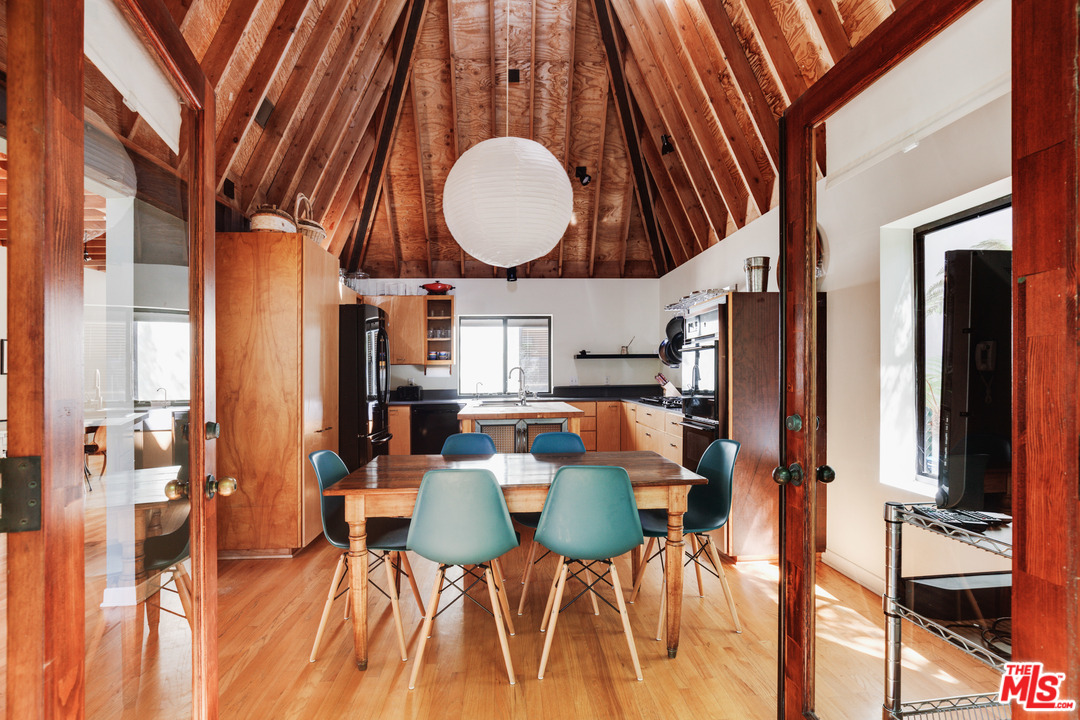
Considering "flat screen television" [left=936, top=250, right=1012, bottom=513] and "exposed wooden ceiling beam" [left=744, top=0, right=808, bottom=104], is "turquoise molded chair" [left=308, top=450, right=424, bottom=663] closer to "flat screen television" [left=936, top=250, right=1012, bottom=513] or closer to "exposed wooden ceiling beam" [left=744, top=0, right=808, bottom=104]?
"flat screen television" [left=936, top=250, right=1012, bottom=513]

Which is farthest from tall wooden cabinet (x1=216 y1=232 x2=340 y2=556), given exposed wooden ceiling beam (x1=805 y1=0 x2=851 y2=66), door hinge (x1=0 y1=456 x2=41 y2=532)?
exposed wooden ceiling beam (x1=805 y1=0 x2=851 y2=66)

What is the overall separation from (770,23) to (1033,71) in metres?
2.61

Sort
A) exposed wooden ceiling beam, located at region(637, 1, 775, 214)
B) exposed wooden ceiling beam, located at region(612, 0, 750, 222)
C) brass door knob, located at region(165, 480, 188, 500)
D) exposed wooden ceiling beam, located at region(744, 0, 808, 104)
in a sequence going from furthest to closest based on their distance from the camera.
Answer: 1. exposed wooden ceiling beam, located at region(612, 0, 750, 222)
2. exposed wooden ceiling beam, located at region(637, 1, 775, 214)
3. exposed wooden ceiling beam, located at region(744, 0, 808, 104)
4. brass door knob, located at region(165, 480, 188, 500)

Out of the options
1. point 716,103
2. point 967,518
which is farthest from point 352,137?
point 967,518

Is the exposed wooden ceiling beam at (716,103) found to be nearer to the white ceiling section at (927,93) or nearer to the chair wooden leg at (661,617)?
the white ceiling section at (927,93)

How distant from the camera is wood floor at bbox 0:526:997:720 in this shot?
4.28ft

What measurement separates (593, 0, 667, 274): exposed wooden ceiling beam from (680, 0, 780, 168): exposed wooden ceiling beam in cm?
167

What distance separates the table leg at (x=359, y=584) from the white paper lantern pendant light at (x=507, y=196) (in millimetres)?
1544

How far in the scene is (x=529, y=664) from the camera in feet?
7.06

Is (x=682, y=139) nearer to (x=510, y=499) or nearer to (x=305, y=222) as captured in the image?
(x=305, y=222)

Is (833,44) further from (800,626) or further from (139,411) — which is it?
(139,411)

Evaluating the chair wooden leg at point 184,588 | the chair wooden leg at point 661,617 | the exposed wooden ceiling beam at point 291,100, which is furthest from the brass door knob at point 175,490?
the exposed wooden ceiling beam at point 291,100

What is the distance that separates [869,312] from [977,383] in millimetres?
1041

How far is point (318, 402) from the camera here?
12.2ft
